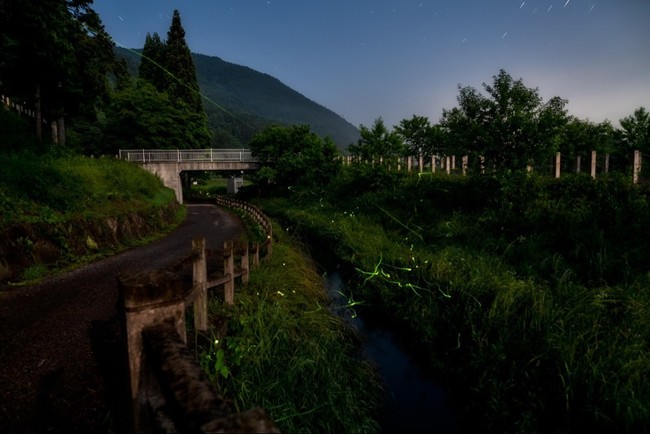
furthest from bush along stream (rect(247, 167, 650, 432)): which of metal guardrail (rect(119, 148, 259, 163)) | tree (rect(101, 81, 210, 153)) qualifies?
tree (rect(101, 81, 210, 153))

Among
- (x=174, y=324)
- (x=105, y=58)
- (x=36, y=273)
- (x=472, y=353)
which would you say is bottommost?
(x=472, y=353)

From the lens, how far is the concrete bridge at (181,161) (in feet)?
109

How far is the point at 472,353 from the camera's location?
5871 mm

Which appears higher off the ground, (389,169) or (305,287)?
(389,169)

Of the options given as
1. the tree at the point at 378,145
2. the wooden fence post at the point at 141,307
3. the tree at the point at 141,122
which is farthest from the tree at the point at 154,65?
the wooden fence post at the point at 141,307

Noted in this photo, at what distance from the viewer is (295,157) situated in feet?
108

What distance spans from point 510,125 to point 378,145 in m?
20.3

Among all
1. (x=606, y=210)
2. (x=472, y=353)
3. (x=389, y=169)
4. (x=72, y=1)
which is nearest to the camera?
(x=472, y=353)

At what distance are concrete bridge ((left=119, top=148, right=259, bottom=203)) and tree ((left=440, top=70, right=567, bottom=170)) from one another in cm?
2746

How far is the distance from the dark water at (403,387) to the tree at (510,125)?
9.15 metres

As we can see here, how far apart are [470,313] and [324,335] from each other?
2893mm

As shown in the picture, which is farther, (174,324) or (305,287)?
(305,287)

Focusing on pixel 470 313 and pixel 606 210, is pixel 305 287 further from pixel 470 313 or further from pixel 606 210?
pixel 606 210

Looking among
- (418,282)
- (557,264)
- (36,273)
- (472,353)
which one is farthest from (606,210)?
(36,273)
